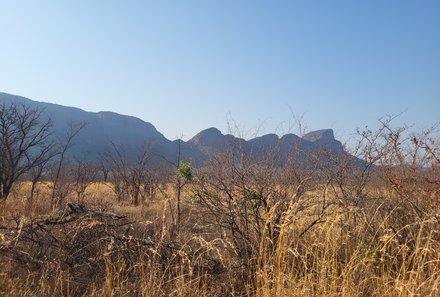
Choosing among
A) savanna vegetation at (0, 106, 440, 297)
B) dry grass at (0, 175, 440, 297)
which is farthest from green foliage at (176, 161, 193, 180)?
dry grass at (0, 175, 440, 297)

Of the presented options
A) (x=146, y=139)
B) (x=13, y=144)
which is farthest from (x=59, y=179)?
(x=146, y=139)

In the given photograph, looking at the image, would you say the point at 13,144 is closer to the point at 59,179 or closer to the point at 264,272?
the point at 59,179

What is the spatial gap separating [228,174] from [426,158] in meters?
2.77

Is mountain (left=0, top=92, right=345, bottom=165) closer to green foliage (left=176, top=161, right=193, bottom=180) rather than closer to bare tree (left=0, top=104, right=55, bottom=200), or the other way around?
green foliage (left=176, top=161, right=193, bottom=180)

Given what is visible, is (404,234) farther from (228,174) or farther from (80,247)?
(80,247)

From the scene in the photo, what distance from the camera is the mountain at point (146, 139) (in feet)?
22.2

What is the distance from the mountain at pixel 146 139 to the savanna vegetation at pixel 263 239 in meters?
0.27

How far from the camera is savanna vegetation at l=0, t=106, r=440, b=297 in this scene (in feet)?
10.9

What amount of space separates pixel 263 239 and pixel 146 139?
1903 inches

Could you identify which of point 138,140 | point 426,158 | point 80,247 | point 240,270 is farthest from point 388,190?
point 138,140

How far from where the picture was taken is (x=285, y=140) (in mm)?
6988

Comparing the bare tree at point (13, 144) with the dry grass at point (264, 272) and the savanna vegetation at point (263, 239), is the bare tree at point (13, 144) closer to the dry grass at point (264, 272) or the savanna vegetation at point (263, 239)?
the savanna vegetation at point (263, 239)

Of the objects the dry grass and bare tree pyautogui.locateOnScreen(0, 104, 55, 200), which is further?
bare tree pyautogui.locateOnScreen(0, 104, 55, 200)

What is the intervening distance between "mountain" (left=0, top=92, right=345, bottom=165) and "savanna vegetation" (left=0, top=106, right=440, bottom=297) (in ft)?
0.90
